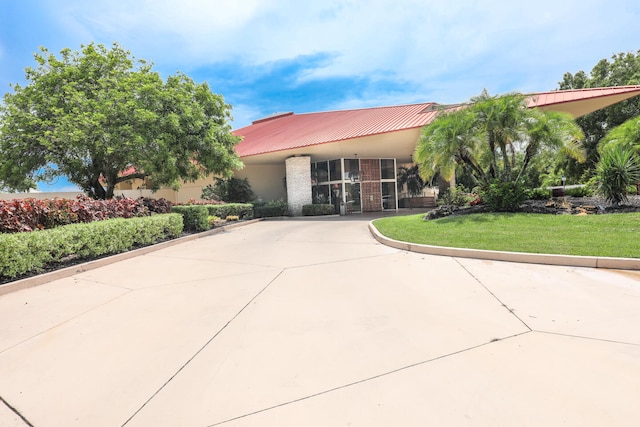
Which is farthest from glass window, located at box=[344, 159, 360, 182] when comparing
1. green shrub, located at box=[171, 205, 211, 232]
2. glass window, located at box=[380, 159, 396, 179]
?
green shrub, located at box=[171, 205, 211, 232]

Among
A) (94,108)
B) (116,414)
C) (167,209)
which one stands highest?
(94,108)

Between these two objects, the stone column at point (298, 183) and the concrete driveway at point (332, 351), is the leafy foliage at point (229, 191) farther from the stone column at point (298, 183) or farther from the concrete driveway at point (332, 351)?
the concrete driveway at point (332, 351)

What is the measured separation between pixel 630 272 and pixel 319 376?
577 cm

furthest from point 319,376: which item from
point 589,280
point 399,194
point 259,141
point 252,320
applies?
point 399,194

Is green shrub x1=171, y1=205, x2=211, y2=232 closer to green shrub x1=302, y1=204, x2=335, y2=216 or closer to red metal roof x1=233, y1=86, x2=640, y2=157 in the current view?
red metal roof x1=233, y1=86, x2=640, y2=157

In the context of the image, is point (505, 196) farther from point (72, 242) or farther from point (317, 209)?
point (72, 242)

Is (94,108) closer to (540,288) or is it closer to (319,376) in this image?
(319,376)

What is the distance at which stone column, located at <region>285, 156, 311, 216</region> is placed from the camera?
74.0ft

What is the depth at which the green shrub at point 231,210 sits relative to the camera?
17.6 m

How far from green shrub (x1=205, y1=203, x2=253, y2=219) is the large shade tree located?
10819 mm

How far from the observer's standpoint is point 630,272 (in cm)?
529

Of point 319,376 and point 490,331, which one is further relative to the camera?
point 490,331

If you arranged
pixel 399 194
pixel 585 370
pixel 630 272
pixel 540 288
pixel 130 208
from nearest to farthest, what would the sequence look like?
pixel 585 370 < pixel 540 288 < pixel 630 272 < pixel 130 208 < pixel 399 194

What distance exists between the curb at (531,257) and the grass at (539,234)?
0.26 metres
